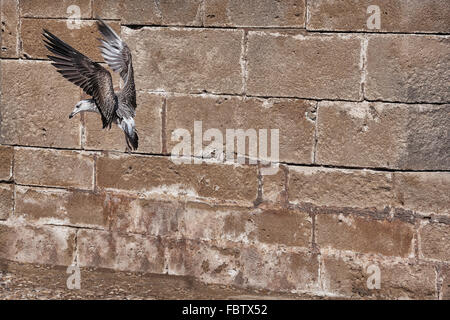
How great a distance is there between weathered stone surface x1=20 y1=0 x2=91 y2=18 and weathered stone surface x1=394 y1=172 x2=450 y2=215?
287 centimetres

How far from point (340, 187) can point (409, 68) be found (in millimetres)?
1048

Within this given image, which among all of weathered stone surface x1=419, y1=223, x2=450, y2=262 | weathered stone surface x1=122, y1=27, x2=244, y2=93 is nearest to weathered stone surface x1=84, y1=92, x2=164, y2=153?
weathered stone surface x1=122, y1=27, x2=244, y2=93

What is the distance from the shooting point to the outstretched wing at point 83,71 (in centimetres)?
398

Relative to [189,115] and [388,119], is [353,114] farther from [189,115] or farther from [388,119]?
[189,115]

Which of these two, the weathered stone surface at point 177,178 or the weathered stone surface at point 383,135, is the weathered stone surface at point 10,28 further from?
the weathered stone surface at point 383,135

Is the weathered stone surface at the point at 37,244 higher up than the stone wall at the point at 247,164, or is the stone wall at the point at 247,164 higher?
the stone wall at the point at 247,164

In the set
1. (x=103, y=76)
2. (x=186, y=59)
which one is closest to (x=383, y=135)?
(x=186, y=59)

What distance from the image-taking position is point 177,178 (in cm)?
539

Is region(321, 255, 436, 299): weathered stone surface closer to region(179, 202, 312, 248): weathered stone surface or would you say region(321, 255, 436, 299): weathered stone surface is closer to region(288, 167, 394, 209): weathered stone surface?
region(179, 202, 312, 248): weathered stone surface

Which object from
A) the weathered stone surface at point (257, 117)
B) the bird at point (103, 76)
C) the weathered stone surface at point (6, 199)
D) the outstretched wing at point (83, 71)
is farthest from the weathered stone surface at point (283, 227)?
the weathered stone surface at point (6, 199)

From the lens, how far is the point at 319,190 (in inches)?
203

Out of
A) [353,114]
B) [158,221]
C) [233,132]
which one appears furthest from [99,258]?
[353,114]

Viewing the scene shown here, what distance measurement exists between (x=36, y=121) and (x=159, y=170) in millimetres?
1188

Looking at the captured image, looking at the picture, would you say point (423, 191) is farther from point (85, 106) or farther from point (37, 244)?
point (37, 244)
